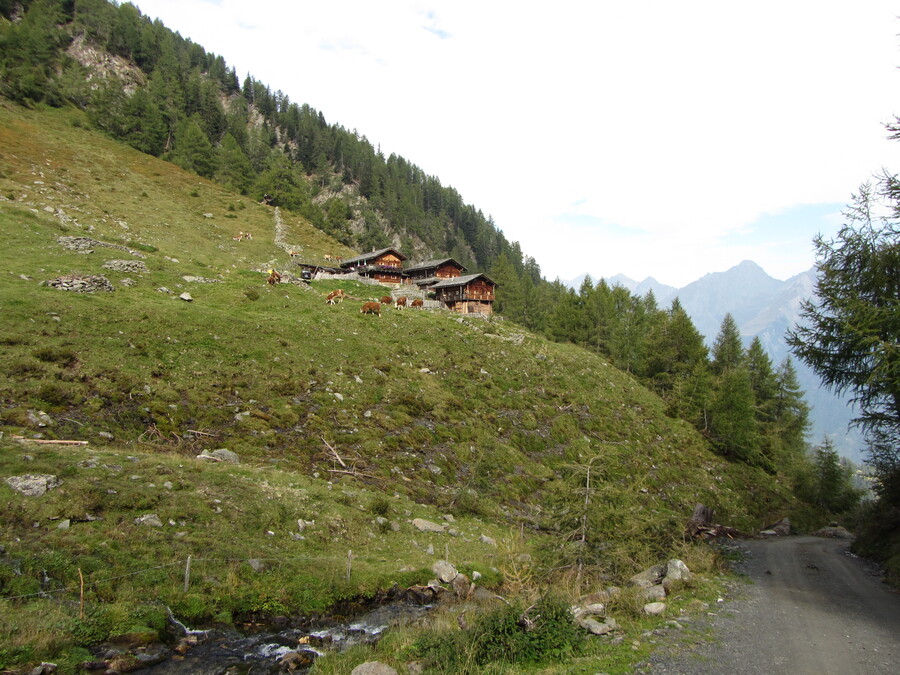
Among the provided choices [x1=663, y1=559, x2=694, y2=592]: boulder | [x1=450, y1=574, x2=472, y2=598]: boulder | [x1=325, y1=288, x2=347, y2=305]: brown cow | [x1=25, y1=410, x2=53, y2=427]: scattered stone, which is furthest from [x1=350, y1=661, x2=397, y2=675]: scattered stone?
[x1=325, y1=288, x2=347, y2=305]: brown cow

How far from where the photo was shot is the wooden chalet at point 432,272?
3351 inches

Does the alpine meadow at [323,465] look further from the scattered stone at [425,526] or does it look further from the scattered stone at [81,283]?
the scattered stone at [81,283]

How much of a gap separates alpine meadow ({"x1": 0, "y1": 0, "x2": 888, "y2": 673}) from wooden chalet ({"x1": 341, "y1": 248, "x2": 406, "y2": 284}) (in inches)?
309

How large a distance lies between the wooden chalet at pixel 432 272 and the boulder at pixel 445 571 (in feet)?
229

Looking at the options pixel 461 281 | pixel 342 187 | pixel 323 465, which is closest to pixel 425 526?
pixel 323 465

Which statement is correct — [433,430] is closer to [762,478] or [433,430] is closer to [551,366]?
[551,366]

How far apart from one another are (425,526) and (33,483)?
1442 centimetres

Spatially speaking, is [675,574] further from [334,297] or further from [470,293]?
[470,293]

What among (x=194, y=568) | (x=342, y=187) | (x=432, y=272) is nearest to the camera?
(x=194, y=568)

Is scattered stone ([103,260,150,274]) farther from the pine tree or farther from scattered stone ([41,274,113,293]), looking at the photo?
the pine tree

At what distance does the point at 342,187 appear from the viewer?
163 m

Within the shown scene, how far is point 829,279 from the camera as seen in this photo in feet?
63.3

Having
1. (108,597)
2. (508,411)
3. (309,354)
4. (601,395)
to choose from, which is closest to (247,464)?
(108,597)

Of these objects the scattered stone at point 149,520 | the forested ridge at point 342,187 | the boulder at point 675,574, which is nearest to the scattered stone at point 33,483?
the scattered stone at point 149,520
